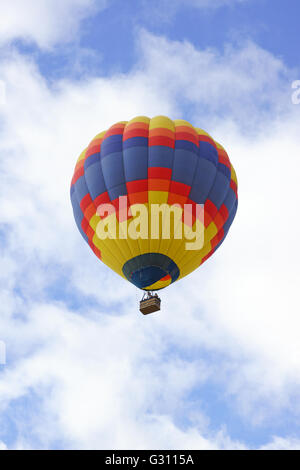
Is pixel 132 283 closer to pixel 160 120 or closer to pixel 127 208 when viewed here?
pixel 127 208

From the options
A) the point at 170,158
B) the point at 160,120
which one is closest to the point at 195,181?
the point at 170,158

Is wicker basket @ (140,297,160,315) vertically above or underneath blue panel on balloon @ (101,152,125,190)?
underneath

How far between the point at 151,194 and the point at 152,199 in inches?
6.1

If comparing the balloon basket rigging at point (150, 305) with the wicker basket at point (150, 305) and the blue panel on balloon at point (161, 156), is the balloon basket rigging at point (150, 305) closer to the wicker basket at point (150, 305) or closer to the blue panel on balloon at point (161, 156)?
the wicker basket at point (150, 305)

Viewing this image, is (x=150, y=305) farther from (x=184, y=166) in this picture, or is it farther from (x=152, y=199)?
(x=184, y=166)

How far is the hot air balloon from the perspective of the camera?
22.6 m

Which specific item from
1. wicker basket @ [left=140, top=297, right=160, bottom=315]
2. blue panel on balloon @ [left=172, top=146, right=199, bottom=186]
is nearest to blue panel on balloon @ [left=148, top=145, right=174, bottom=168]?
blue panel on balloon @ [left=172, top=146, right=199, bottom=186]

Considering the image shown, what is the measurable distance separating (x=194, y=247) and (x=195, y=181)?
2037 millimetres

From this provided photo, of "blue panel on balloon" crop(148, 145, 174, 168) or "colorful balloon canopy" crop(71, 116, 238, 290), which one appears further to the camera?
"blue panel on balloon" crop(148, 145, 174, 168)

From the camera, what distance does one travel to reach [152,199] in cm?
2258

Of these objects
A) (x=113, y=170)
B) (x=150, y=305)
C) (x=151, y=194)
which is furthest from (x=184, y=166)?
(x=150, y=305)

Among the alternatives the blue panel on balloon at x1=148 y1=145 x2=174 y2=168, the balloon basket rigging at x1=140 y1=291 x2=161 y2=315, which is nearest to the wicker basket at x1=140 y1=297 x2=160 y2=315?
the balloon basket rigging at x1=140 y1=291 x2=161 y2=315

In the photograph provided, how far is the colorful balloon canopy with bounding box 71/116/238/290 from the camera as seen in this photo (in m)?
22.6

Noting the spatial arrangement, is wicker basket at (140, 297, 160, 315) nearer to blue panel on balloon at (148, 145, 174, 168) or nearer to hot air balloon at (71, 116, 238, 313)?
hot air balloon at (71, 116, 238, 313)
